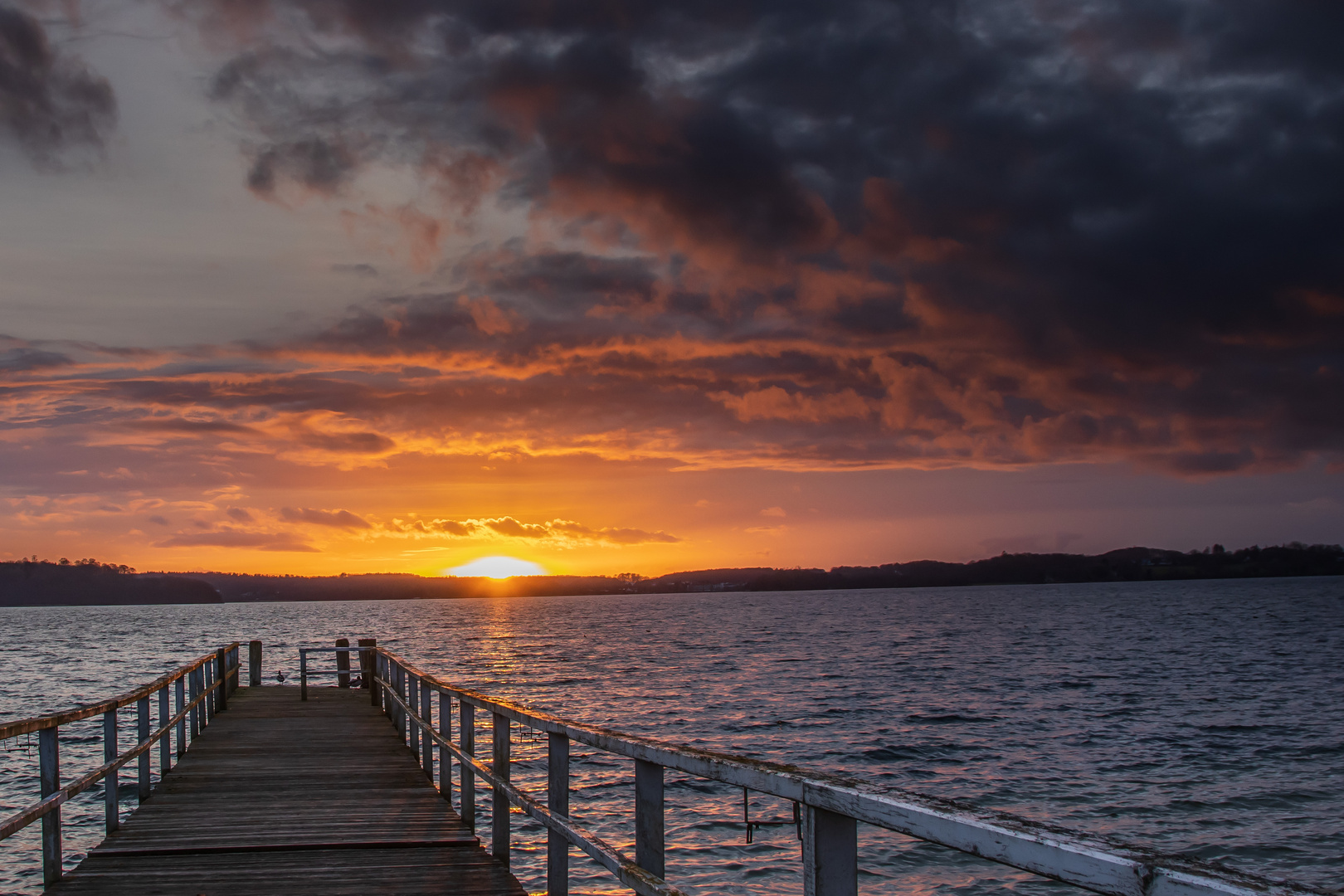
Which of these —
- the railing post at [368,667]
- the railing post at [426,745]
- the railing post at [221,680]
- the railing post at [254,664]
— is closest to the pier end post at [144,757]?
the railing post at [426,745]

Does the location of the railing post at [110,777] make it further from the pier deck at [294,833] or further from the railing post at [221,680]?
the railing post at [221,680]

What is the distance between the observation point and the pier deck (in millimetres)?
6316

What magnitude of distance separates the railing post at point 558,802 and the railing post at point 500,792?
0.96 meters

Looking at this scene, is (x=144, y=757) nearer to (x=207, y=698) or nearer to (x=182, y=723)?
(x=182, y=723)

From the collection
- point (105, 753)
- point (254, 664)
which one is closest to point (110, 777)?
point (105, 753)

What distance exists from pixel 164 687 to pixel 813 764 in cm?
1550

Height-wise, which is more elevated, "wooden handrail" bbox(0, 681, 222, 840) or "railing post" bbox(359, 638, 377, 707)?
"wooden handrail" bbox(0, 681, 222, 840)

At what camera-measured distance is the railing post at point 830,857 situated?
2512mm

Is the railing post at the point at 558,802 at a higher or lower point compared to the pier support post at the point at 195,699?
higher

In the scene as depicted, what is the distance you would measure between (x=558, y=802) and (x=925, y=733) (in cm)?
2453

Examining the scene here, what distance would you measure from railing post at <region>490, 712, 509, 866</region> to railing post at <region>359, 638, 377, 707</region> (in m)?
10.9

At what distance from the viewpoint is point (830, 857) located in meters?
2.54

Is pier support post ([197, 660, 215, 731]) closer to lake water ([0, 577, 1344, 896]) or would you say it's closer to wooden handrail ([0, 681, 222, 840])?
lake water ([0, 577, 1344, 896])

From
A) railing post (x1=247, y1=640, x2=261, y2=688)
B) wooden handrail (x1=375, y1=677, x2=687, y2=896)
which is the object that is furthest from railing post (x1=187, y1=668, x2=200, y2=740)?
railing post (x1=247, y1=640, x2=261, y2=688)
